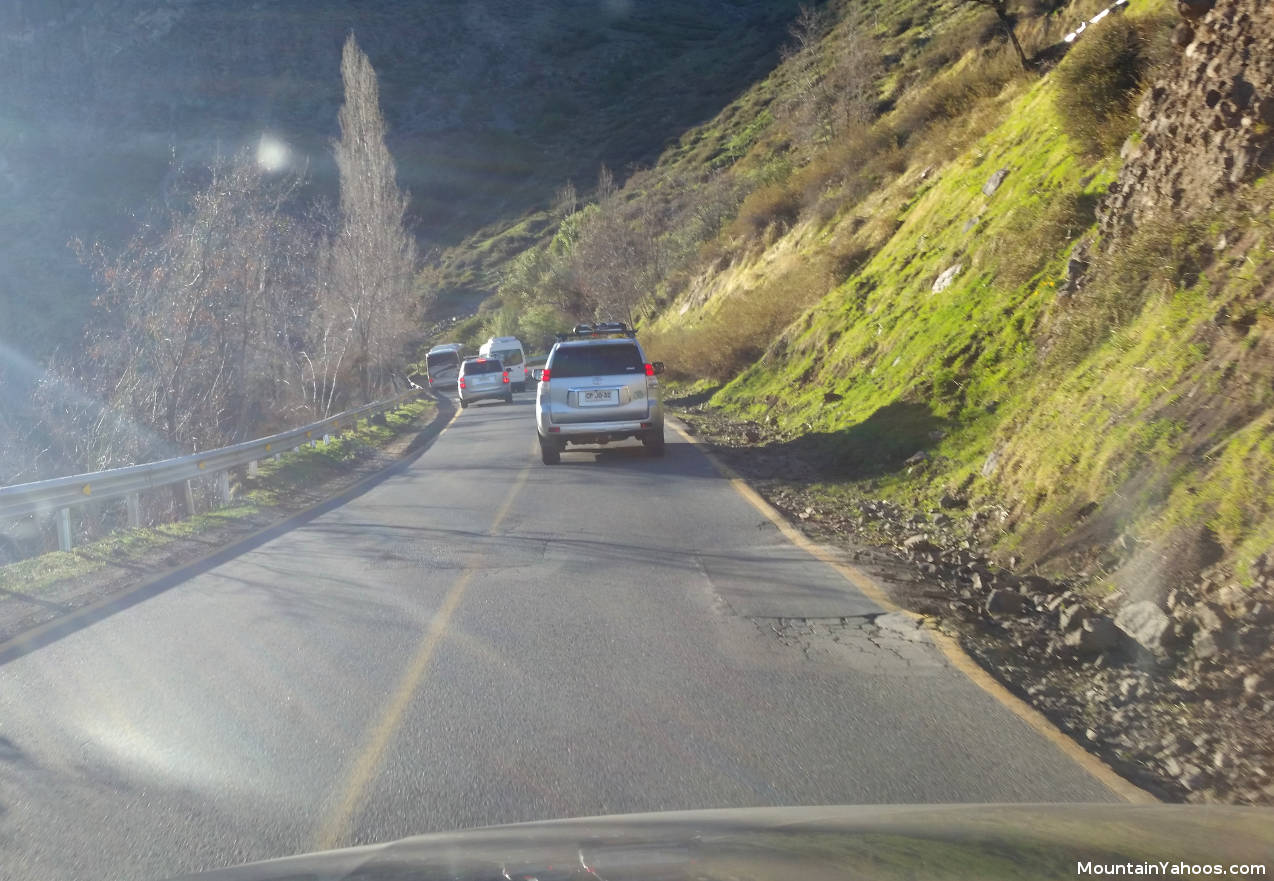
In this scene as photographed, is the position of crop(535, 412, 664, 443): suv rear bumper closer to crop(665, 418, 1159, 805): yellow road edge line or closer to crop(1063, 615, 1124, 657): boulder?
crop(665, 418, 1159, 805): yellow road edge line

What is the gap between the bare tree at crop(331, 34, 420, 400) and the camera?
4050 cm

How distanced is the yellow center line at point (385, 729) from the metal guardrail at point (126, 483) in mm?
5088

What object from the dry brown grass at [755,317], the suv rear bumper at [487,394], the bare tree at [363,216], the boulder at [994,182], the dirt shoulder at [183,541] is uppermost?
the bare tree at [363,216]

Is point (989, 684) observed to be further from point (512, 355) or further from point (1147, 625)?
point (512, 355)

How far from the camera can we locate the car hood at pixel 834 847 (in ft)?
10.2

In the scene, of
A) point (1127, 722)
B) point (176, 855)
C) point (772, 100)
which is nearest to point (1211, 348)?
point (1127, 722)

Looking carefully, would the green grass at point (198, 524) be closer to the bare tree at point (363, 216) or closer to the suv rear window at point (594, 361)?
the suv rear window at point (594, 361)

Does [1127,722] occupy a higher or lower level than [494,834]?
lower

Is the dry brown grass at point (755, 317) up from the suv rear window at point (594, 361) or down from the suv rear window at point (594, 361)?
up

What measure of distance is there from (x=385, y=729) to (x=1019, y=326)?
37.0 ft

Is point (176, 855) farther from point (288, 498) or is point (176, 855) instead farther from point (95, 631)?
point (288, 498)

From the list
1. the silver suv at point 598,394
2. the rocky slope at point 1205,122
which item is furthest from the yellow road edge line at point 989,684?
the silver suv at point 598,394

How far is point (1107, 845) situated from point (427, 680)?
427cm

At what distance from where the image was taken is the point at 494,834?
3744 mm
